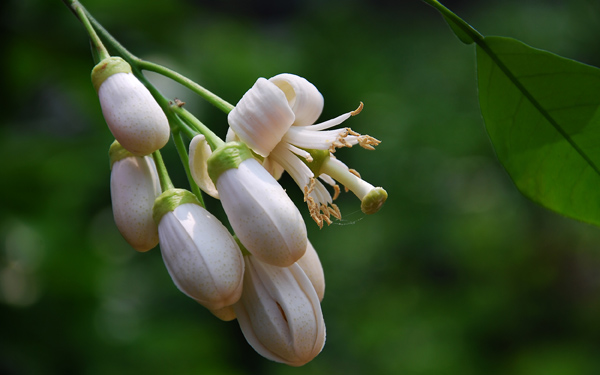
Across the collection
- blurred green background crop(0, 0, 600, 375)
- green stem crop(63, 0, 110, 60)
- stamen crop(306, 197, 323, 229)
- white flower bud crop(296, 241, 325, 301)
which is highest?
green stem crop(63, 0, 110, 60)

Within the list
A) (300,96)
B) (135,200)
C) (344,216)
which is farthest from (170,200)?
(344,216)

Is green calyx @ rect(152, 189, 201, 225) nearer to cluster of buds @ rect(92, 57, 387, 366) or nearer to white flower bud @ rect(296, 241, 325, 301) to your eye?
cluster of buds @ rect(92, 57, 387, 366)

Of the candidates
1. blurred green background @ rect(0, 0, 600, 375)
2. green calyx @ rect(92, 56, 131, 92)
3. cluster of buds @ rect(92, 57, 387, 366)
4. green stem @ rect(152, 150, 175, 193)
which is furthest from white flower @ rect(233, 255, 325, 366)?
blurred green background @ rect(0, 0, 600, 375)

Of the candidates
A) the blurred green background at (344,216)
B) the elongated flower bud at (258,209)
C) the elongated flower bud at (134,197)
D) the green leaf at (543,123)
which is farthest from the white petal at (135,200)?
the blurred green background at (344,216)

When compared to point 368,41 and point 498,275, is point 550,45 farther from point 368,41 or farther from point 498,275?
point 498,275

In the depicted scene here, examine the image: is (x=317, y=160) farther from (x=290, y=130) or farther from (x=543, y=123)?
(x=543, y=123)

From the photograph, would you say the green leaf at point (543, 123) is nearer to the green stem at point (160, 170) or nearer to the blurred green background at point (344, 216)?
the green stem at point (160, 170)
